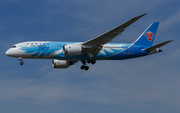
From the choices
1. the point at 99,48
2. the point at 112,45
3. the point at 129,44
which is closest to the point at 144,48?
the point at 129,44

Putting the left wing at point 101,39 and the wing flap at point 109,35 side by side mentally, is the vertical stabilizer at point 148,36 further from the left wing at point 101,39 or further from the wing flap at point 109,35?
the wing flap at point 109,35

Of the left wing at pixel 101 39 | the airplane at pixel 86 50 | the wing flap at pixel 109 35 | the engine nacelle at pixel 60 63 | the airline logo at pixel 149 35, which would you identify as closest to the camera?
the wing flap at pixel 109 35

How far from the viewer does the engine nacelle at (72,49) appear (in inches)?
1586

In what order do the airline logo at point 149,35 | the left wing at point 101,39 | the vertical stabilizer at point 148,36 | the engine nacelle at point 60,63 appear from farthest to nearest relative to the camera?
1. the airline logo at point 149,35
2. the engine nacelle at point 60,63
3. the vertical stabilizer at point 148,36
4. the left wing at point 101,39

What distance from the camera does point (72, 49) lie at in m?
40.5

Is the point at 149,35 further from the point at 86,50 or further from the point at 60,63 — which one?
the point at 60,63

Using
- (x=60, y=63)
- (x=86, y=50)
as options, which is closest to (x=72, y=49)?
(x=86, y=50)

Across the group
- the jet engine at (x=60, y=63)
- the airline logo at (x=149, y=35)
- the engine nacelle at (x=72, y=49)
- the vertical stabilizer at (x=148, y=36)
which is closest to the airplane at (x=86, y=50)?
the engine nacelle at (x=72, y=49)

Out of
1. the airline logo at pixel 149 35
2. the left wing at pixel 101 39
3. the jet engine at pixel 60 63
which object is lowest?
the jet engine at pixel 60 63

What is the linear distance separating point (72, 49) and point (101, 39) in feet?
14.2

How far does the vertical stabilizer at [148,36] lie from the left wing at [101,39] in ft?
25.7

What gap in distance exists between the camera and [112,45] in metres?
44.8

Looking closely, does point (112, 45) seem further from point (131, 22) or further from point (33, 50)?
point (33, 50)

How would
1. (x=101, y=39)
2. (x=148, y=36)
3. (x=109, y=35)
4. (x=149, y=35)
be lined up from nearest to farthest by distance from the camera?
(x=109, y=35)
(x=101, y=39)
(x=148, y=36)
(x=149, y=35)
